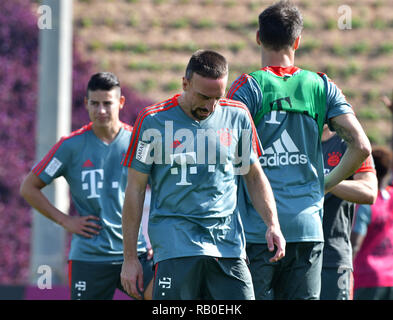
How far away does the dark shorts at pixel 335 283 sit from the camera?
5508mm

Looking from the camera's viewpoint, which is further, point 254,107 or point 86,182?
point 86,182

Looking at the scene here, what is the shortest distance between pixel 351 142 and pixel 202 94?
1011mm

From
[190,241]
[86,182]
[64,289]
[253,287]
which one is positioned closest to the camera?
[190,241]

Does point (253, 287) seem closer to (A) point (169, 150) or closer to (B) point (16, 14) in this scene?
(A) point (169, 150)

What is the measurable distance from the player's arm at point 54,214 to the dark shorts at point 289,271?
6.23ft

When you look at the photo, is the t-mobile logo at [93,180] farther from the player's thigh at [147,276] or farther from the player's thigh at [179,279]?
the player's thigh at [179,279]

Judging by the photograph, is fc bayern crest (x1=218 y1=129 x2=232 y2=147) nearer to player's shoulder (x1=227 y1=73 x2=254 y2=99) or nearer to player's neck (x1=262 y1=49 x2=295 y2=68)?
player's shoulder (x1=227 y1=73 x2=254 y2=99)

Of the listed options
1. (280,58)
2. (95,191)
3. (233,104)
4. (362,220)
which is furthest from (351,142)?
(95,191)

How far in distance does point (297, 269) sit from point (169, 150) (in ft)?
3.43

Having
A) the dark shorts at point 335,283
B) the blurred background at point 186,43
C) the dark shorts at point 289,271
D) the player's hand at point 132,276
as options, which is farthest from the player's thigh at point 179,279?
the blurred background at point 186,43

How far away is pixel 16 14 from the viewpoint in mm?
13523

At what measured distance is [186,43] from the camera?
1488 centimetres
